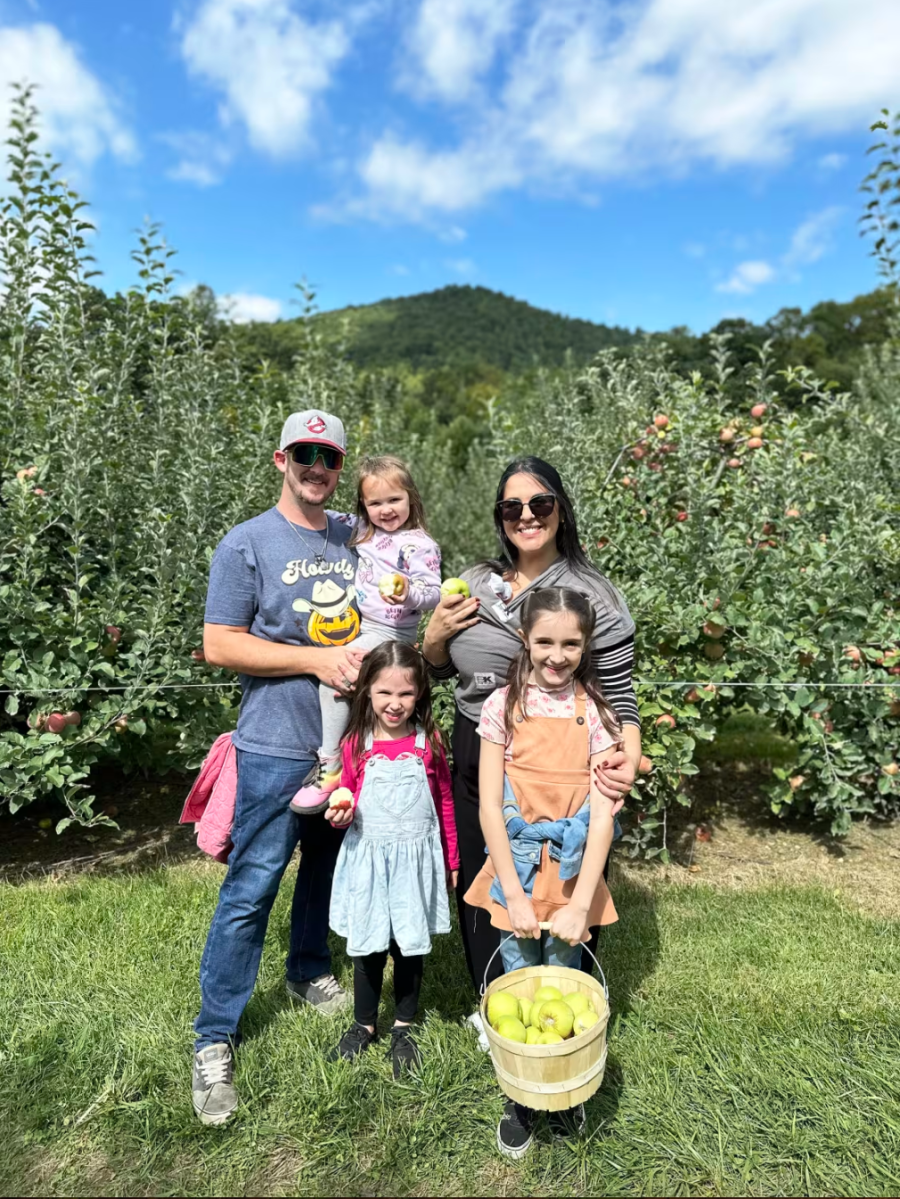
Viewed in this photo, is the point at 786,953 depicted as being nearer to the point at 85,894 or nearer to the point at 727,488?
the point at 727,488

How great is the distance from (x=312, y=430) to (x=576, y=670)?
A: 97 cm

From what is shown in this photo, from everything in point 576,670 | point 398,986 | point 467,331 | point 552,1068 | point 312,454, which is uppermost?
point 467,331

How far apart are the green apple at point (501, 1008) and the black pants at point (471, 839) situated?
0.39 m

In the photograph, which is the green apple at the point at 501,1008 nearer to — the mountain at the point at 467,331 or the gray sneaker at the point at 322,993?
the gray sneaker at the point at 322,993

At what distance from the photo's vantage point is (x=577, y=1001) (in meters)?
1.86

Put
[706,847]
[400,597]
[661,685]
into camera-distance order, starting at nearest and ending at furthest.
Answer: [400,597], [661,685], [706,847]

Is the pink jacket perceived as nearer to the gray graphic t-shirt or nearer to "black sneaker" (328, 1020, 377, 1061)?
the gray graphic t-shirt

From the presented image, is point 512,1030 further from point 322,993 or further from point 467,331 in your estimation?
point 467,331

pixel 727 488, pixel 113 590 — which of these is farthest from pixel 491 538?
pixel 113 590

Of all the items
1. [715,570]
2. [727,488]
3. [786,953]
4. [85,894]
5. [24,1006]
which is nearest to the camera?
[24,1006]

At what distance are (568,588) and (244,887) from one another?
122cm

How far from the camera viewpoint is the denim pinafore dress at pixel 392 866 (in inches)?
85.7

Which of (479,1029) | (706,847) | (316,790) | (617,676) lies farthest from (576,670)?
(706,847)

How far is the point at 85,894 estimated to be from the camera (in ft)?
11.2
